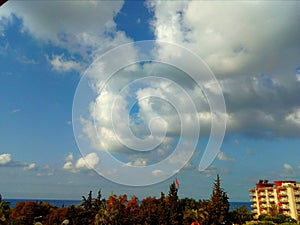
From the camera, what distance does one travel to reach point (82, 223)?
4231cm

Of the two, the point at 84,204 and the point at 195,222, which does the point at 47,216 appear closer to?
the point at 84,204

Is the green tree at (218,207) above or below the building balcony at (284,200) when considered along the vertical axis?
below

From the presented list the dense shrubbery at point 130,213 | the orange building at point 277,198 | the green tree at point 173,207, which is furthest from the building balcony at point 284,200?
the green tree at point 173,207

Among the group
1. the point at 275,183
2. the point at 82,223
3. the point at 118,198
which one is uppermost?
the point at 275,183

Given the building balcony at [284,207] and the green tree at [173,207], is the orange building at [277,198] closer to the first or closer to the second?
the building balcony at [284,207]

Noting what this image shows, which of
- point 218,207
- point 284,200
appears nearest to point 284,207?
point 284,200

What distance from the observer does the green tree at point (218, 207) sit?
45081mm

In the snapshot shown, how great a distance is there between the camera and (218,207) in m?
45.8

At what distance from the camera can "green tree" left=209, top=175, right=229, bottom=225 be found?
45.1 metres

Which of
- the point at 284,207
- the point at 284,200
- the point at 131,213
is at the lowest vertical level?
the point at 131,213

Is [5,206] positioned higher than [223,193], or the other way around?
[223,193]

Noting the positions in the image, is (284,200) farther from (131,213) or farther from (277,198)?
(131,213)

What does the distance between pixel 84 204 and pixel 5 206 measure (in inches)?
419

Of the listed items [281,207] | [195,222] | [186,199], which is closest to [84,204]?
[195,222]
